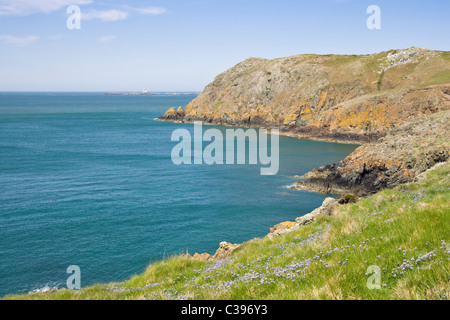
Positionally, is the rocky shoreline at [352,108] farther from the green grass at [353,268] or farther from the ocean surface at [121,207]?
the green grass at [353,268]

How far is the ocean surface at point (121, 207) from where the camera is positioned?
2663cm

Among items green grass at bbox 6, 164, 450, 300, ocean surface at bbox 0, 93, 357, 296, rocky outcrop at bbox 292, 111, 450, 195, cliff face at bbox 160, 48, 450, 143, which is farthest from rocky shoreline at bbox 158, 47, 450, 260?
green grass at bbox 6, 164, 450, 300

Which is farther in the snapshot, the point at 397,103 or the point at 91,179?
the point at 397,103

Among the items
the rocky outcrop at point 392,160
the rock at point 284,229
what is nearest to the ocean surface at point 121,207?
the rocky outcrop at point 392,160

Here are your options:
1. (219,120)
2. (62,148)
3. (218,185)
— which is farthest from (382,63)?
(62,148)

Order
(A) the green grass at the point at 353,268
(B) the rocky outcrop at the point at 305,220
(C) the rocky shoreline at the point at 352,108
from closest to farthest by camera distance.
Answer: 1. (A) the green grass at the point at 353,268
2. (B) the rocky outcrop at the point at 305,220
3. (C) the rocky shoreline at the point at 352,108

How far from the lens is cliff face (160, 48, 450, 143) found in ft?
271

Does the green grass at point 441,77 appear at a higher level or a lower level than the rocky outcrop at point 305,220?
higher

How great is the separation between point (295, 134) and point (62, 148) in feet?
199

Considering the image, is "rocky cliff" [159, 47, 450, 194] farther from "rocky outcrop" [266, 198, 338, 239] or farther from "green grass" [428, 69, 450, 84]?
"rocky outcrop" [266, 198, 338, 239]

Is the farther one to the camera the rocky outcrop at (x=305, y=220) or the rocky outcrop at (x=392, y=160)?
the rocky outcrop at (x=392, y=160)

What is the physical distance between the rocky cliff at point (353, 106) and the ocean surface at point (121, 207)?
835cm
